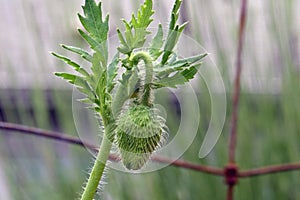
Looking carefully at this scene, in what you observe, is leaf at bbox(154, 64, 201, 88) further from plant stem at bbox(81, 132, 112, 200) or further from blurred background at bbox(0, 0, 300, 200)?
blurred background at bbox(0, 0, 300, 200)

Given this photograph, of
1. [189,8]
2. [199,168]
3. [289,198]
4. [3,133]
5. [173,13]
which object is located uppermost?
[173,13]

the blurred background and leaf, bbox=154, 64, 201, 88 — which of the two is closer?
leaf, bbox=154, 64, 201, 88

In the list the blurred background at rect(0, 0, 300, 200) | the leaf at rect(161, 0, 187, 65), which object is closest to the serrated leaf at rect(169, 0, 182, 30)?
the leaf at rect(161, 0, 187, 65)

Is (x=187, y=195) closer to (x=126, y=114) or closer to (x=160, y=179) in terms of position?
(x=160, y=179)

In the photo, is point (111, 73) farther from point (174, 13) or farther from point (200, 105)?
point (200, 105)

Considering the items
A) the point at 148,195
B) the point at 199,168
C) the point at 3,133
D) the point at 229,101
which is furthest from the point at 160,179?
the point at 3,133

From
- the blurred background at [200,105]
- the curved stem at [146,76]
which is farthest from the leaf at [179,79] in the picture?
the blurred background at [200,105]
